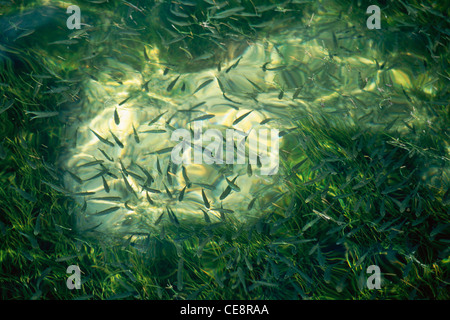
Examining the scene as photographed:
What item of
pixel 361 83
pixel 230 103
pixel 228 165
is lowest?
pixel 228 165

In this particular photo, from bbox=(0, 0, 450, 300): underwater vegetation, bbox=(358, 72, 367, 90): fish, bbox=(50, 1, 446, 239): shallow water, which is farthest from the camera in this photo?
bbox=(50, 1, 446, 239): shallow water

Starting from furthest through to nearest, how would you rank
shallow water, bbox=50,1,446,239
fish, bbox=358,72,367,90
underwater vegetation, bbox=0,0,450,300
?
shallow water, bbox=50,1,446,239
fish, bbox=358,72,367,90
underwater vegetation, bbox=0,0,450,300

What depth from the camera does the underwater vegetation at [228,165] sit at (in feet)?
12.9

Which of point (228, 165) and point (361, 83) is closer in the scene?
point (228, 165)

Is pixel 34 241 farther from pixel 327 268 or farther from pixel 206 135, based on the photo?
pixel 327 268

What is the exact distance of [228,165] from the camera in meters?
4.21

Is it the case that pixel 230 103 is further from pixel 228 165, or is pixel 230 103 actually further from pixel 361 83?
pixel 361 83

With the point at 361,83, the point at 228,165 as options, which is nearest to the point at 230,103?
the point at 228,165

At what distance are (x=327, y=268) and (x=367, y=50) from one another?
3.26 m

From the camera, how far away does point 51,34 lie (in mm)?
4574

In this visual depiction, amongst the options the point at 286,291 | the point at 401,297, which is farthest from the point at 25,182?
the point at 401,297

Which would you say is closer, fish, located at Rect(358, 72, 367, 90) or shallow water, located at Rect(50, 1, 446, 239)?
fish, located at Rect(358, 72, 367, 90)

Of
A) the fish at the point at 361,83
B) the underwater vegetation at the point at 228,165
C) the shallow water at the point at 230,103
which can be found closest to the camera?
the underwater vegetation at the point at 228,165

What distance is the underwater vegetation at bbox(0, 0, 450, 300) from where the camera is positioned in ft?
12.9
